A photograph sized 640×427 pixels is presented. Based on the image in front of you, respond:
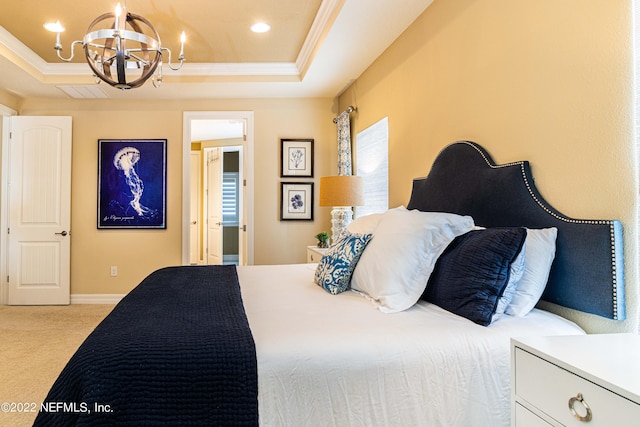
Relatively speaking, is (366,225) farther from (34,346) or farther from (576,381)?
(34,346)

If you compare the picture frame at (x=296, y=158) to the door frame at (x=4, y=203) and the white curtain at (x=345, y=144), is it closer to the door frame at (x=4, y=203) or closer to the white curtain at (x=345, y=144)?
the white curtain at (x=345, y=144)

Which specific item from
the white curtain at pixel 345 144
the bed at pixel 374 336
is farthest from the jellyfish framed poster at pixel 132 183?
the bed at pixel 374 336

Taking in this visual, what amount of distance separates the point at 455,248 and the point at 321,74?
2.82 meters

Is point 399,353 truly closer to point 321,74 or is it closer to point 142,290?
point 142,290

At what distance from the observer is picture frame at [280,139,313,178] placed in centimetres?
489

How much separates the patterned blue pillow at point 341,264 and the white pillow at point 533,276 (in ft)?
2.59

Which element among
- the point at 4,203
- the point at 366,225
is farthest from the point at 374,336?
the point at 4,203

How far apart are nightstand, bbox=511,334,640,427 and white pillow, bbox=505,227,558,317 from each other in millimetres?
339

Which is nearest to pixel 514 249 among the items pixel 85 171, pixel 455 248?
pixel 455 248

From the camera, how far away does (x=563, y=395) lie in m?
1.00

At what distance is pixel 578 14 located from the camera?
1.57 m

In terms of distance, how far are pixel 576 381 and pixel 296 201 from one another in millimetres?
4096

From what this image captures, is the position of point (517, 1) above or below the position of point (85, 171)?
above

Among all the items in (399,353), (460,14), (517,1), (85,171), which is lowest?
(399,353)
